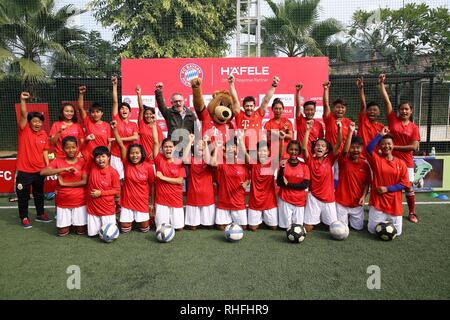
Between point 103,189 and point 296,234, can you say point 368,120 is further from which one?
point 103,189

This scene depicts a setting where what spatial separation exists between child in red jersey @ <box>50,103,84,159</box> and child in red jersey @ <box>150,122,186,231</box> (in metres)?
1.39

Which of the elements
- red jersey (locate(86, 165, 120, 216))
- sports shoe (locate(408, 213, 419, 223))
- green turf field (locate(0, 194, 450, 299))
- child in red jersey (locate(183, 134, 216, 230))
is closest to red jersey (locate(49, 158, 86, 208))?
red jersey (locate(86, 165, 120, 216))

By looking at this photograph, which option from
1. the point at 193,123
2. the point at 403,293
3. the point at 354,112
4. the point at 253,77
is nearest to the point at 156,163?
the point at 193,123

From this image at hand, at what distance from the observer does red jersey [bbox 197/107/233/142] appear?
489 centimetres

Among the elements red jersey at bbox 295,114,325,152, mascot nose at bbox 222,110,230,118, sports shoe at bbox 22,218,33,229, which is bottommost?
sports shoe at bbox 22,218,33,229

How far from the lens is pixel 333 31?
572 inches

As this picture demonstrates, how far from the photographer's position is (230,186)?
4645mm

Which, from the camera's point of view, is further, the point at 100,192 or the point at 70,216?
the point at 70,216

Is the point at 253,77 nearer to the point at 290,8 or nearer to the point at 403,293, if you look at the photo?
the point at 403,293

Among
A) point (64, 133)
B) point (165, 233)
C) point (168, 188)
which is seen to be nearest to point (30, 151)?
point (64, 133)

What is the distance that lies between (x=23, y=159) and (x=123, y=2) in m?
10.2

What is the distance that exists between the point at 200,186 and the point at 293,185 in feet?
4.04

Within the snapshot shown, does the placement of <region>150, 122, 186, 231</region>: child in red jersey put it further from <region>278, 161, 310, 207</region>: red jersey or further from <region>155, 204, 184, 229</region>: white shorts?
<region>278, 161, 310, 207</region>: red jersey

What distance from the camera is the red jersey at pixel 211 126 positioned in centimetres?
489
